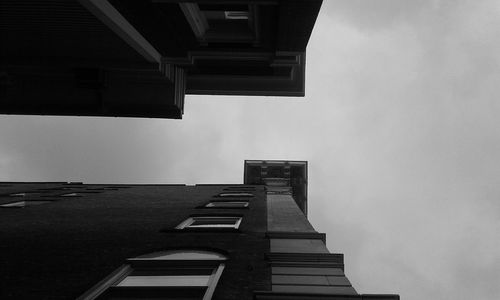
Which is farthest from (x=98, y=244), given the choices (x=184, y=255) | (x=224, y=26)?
(x=224, y=26)

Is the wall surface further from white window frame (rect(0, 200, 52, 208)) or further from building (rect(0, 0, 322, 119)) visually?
building (rect(0, 0, 322, 119))

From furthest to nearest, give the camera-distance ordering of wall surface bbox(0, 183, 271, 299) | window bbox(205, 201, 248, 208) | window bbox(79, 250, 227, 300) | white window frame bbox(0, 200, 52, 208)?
white window frame bbox(0, 200, 52, 208) → window bbox(205, 201, 248, 208) → wall surface bbox(0, 183, 271, 299) → window bbox(79, 250, 227, 300)

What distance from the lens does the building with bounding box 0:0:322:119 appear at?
39.1 feet

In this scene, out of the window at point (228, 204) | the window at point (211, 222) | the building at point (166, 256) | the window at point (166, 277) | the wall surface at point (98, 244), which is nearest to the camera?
the window at point (166, 277)

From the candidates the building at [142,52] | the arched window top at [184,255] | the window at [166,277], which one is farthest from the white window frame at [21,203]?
the window at [166,277]

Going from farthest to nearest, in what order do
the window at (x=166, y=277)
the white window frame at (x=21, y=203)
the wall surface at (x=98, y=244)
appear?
the white window frame at (x=21, y=203) < the wall surface at (x=98, y=244) < the window at (x=166, y=277)

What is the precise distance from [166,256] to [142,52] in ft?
20.9

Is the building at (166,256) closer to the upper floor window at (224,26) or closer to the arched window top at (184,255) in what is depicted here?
the arched window top at (184,255)

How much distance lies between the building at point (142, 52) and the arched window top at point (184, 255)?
5.83 meters

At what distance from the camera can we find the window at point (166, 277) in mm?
8391

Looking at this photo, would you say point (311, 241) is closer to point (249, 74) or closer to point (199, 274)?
point (199, 274)

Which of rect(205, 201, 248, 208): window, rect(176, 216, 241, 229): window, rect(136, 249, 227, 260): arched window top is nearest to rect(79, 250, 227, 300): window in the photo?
rect(136, 249, 227, 260): arched window top

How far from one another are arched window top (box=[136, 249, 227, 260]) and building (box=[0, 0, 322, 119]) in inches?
230

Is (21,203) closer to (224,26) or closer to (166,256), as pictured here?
(224,26)
